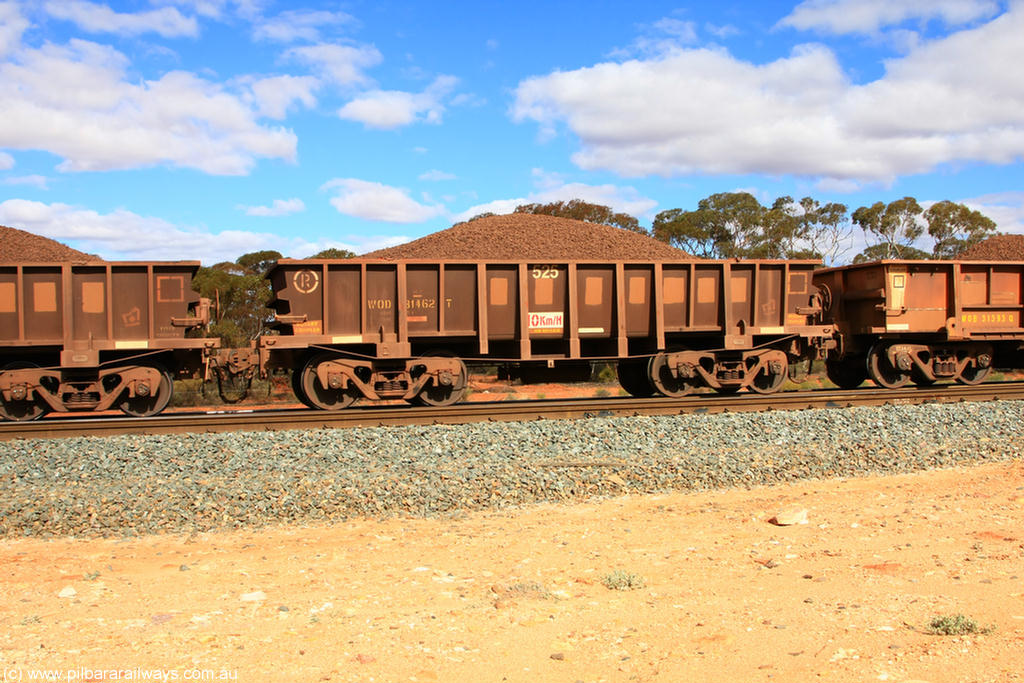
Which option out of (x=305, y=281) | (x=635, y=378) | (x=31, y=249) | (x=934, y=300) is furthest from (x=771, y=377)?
(x=31, y=249)

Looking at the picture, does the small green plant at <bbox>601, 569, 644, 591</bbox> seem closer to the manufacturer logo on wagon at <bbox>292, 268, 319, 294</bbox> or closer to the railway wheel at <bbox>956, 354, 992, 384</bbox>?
the manufacturer logo on wagon at <bbox>292, 268, 319, 294</bbox>

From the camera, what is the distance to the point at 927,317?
15.0 meters

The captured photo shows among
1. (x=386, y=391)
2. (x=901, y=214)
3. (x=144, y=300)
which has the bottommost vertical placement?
(x=386, y=391)

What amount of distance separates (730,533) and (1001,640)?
2.67 m

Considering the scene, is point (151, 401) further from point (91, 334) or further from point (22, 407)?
point (22, 407)

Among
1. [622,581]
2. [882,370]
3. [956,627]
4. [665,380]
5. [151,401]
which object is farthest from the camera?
[882,370]

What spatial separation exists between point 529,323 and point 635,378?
3020 mm

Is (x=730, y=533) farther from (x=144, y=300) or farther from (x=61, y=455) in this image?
(x=144, y=300)

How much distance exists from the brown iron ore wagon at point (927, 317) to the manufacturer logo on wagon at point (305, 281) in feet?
32.9

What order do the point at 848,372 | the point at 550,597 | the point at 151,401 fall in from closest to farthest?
1. the point at 550,597
2. the point at 151,401
3. the point at 848,372

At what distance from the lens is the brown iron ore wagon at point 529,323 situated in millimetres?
12602

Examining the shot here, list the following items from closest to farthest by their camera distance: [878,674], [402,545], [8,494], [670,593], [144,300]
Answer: [878,674]
[670,593]
[402,545]
[8,494]
[144,300]

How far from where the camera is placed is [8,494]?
7.45m

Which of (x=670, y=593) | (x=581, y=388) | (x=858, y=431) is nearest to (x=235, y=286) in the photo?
(x=581, y=388)
